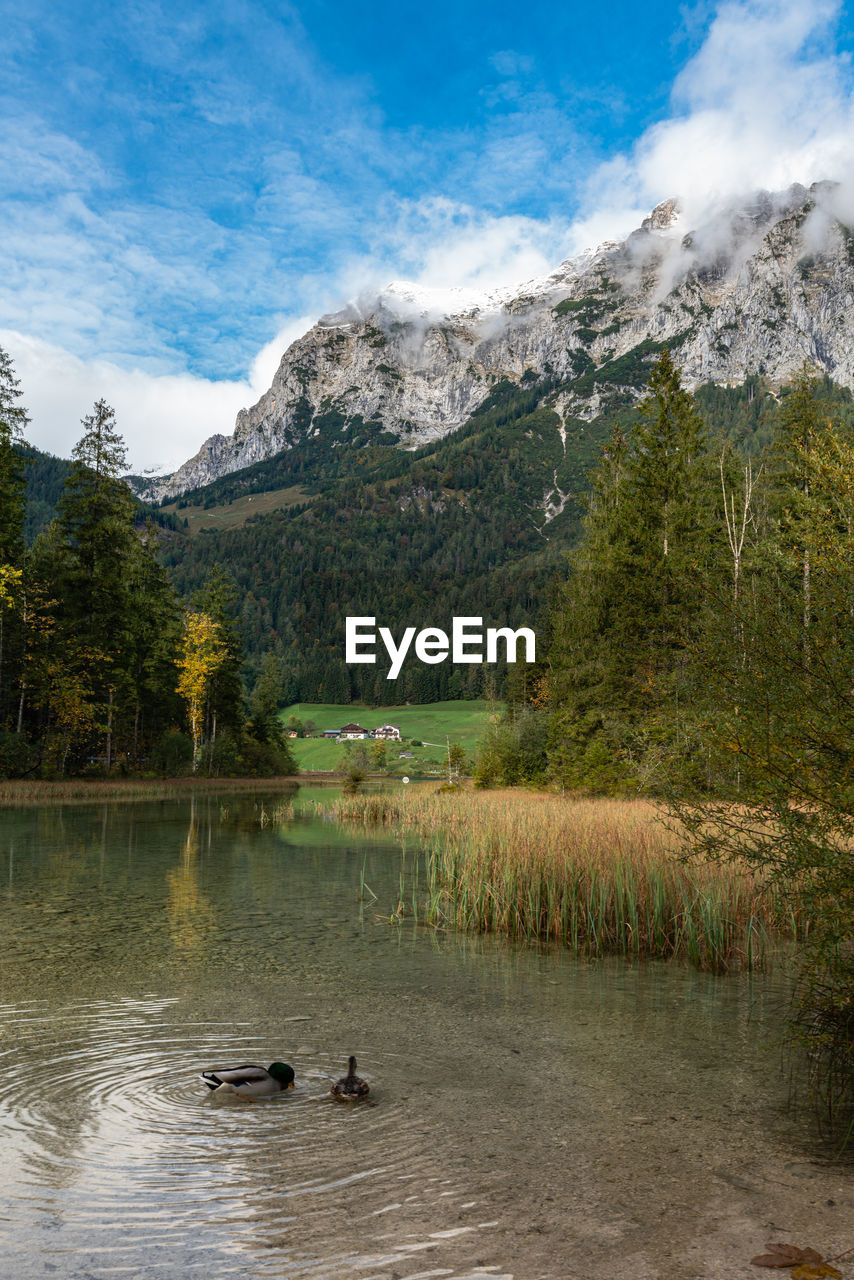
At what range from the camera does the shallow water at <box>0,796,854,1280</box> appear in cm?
420

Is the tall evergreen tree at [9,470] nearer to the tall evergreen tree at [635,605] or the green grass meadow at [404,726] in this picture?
the tall evergreen tree at [635,605]

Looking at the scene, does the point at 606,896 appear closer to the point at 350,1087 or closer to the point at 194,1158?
the point at 350,1087

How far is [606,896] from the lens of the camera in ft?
41.5

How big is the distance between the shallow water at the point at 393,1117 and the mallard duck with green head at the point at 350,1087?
124 millimetres

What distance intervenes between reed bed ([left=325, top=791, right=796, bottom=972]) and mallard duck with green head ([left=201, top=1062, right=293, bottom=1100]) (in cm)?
597

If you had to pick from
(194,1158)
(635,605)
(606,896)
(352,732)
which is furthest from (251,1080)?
(352,732)

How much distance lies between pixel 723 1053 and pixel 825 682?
366 cm

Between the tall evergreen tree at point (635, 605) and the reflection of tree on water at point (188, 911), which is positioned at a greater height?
the tall evergreen tree at point (635, 605)

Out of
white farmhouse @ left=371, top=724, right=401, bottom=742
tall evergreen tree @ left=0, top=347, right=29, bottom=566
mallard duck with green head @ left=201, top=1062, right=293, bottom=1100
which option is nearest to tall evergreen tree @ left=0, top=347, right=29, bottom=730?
tall evergreen tree @ left=0, top=347, right=29, bottom=566

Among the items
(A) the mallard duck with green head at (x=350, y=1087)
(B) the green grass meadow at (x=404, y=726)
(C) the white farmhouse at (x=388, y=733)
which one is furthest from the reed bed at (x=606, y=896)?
(C) the white farmhouse at (x=388, y=733)

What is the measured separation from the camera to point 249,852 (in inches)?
934

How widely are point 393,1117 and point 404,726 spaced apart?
→ 413 feet

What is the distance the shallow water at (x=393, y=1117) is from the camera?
4.20m

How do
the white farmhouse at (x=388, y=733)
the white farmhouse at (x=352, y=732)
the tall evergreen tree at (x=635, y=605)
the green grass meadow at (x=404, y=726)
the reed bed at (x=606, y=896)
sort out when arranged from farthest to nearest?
the white farmhouse at (x=352, y=732), the white farmhouse at (x=388, y=733), the green grass meadow at (x=404, y=726), the tall evergreen tree at (x=635, y=605), the reed bed at (x=606, y=896)
